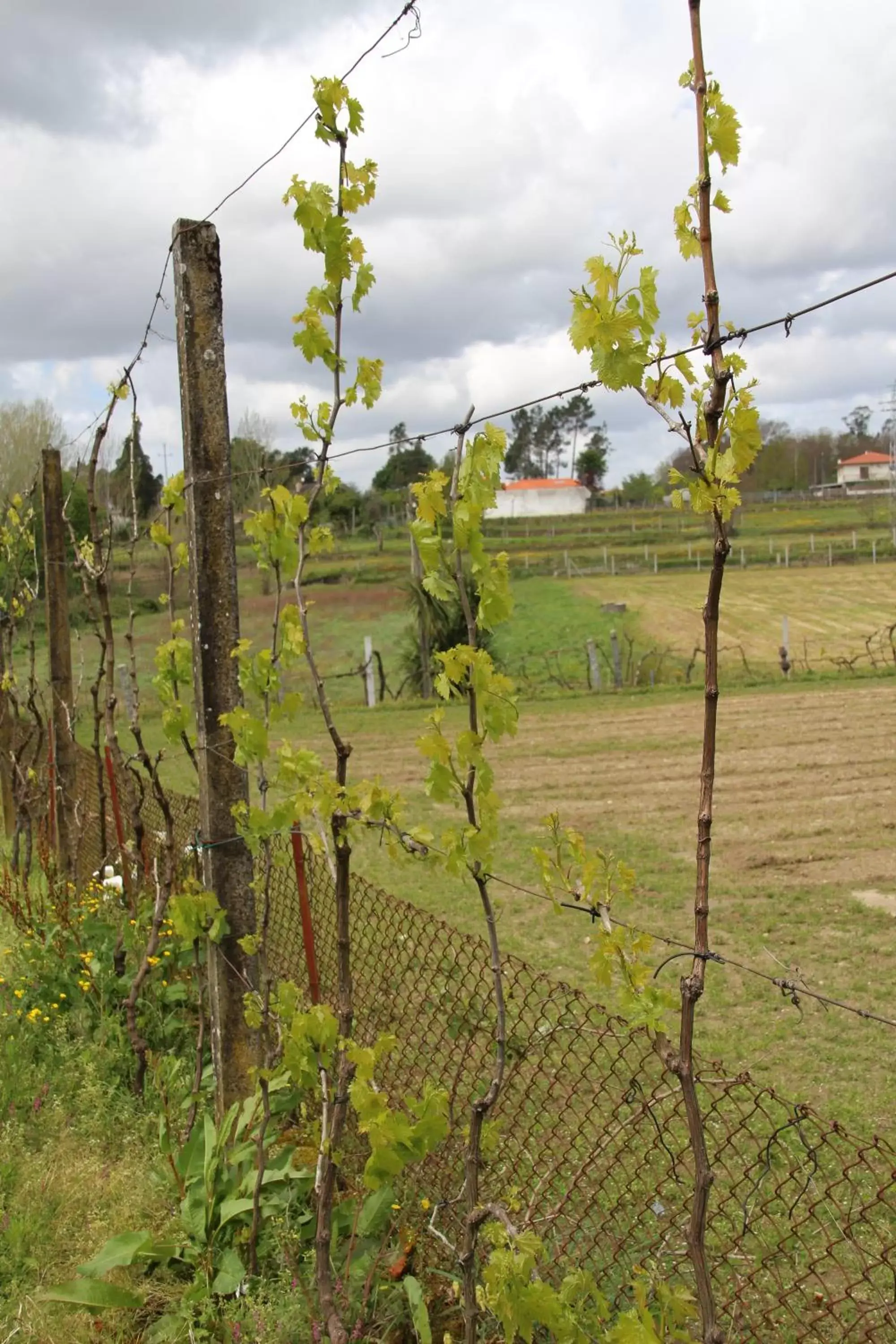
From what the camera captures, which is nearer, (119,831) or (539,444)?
(119,831)

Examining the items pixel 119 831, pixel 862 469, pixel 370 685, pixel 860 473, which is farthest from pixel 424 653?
pixel 860 473

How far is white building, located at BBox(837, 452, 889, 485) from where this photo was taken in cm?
8006

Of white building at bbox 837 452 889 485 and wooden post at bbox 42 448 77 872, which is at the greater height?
white building at bbox 837 452 889 485

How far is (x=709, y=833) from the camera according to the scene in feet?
5.19

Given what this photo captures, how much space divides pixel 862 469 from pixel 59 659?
8395cm

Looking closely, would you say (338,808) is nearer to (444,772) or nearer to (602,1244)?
(444,772)

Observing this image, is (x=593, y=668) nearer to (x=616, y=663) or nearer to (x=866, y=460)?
(x=616, y=663)

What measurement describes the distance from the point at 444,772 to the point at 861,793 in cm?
832

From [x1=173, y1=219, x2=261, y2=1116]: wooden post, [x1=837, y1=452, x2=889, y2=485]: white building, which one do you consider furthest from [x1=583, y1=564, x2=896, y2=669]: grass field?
[x1=837, y1=452, x2=889, y2=485]: white building

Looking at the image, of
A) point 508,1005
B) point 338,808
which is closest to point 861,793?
point 508,1005

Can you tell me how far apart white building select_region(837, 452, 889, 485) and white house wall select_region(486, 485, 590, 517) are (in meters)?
20.1

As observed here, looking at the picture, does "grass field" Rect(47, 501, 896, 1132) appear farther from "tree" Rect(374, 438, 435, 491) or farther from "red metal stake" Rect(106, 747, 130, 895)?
"tree" Rect(374, 438, 435, 491)

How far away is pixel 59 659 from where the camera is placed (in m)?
6.19

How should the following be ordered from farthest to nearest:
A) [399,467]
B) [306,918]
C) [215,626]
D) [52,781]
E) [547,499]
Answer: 1. [547,499]
2. [399,467]
3. [52,781]
4. [306,918]
5. [215,626]
